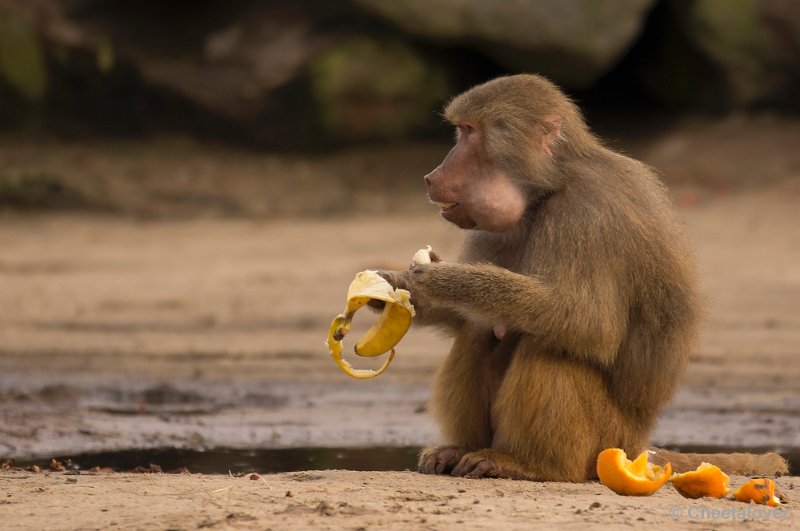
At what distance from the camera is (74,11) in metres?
14.7

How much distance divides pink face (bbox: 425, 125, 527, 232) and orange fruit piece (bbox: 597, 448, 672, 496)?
98 cm

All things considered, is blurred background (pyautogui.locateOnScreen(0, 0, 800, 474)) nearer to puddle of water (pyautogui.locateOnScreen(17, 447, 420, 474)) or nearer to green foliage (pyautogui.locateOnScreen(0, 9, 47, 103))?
green foliage (pyautogui.locateOnScreen(0, 9, 47, 103))

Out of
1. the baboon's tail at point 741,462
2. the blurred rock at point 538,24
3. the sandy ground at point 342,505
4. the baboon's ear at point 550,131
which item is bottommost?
the sandy ground at point 342,505

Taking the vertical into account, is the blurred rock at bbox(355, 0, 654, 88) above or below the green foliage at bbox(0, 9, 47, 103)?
above

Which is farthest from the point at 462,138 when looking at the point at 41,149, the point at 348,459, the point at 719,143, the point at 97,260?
the point at 41,149

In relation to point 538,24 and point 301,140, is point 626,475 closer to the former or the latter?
point 538,24

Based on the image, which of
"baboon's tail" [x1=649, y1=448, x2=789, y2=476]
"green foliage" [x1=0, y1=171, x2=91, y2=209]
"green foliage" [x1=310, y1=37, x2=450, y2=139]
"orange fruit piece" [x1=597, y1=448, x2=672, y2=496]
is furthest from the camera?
"green foliage" [x1=310, y1=37, x2=450, y2=139]

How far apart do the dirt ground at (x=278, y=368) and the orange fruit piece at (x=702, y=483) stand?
87mm

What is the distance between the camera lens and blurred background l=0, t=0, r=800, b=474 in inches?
424

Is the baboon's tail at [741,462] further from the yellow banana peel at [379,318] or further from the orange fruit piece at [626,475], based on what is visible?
the yellow banana peel at [379,318]

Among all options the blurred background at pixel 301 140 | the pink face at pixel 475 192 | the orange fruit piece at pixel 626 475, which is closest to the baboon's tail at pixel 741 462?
the orange fruit piece at pixel 626 475

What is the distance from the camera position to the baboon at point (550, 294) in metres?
5.06

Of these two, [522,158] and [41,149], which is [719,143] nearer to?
[41,149]

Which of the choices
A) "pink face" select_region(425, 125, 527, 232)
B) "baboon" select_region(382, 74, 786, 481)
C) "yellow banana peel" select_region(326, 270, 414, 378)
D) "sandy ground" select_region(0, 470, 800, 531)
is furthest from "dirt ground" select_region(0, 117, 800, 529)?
"pink face" select_region(425, 125, 527, 232)
